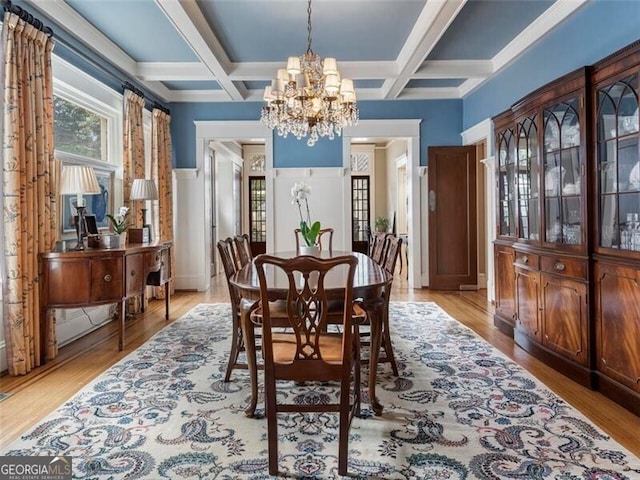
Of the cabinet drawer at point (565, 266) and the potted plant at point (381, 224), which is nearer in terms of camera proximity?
the cabinet drawer at point (565, 266)

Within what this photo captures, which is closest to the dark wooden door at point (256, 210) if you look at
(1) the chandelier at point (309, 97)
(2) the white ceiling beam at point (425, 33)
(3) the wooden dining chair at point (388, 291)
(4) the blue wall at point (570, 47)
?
(2) the white ceiling beam at point (425, 33)

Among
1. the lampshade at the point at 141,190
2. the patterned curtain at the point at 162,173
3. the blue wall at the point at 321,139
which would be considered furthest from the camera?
the blue wall at the point at 321,139

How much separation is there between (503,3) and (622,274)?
8.48 feet

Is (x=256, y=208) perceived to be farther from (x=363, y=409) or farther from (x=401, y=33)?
(x=363, y=409)

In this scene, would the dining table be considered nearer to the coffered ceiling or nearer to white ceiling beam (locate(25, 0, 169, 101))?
the coffered ceiling

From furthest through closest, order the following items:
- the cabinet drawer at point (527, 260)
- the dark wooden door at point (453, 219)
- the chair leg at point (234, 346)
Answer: the dark wooden door at point (453, 219) < the cabinet drawer at point (527, 260) < the chair leg at point (234, 346)

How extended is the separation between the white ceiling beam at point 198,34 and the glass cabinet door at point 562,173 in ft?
9.80

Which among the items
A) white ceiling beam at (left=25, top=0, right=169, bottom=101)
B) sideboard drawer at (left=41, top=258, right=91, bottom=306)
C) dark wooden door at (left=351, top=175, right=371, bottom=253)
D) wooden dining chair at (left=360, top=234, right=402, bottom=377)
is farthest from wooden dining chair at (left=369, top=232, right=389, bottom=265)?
dark wooden door at (left=351, top=175, right=371, bottom=253)

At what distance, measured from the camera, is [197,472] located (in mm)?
1838

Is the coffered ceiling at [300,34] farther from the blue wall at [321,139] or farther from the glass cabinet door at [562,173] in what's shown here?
the glass cabinet door at [562,173]

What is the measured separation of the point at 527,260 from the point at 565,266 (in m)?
0.53

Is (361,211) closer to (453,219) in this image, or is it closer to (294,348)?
(453,219)

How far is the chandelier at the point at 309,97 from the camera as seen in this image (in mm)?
3387

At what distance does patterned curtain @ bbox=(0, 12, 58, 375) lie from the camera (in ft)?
9.92
